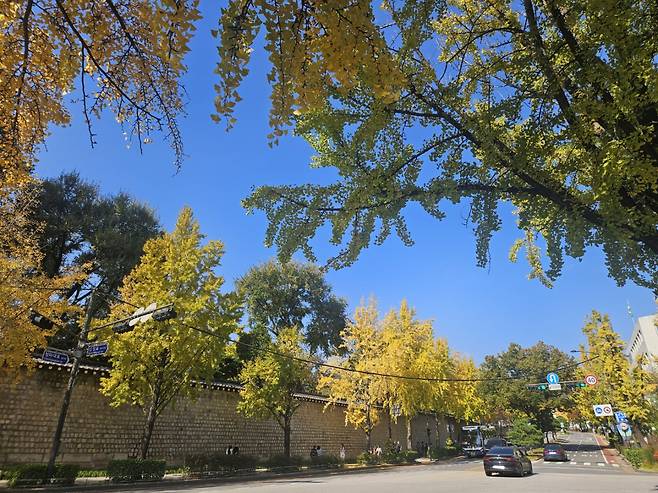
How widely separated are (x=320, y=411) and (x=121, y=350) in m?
17.9

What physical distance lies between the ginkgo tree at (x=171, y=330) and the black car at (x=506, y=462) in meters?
14.1

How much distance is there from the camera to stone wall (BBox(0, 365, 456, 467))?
15.6 meters

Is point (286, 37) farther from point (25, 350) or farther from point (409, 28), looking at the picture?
point (25, 350)

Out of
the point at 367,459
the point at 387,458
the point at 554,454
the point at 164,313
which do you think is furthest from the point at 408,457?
the point at 164,313

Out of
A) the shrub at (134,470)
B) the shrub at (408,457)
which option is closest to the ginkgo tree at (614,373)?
the shrub at (408,457)

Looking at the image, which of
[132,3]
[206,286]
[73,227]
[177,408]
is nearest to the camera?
[132,3]

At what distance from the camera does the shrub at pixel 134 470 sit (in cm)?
1516

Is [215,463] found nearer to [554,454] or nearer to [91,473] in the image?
[91,473]

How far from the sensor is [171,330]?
679 inches

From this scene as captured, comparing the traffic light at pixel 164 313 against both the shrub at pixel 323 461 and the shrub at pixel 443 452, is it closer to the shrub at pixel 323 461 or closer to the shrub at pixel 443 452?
the shrub at pixel 323 461

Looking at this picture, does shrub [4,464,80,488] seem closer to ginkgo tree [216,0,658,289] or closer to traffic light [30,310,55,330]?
traffic light [30,310,55,330]

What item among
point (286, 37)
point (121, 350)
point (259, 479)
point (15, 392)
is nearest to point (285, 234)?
point (286, 37)

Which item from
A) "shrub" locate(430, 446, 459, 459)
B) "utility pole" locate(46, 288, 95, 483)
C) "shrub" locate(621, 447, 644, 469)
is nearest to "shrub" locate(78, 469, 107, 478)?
"utility pole" locate(46, 288, 95, 483)

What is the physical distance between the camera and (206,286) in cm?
1872
